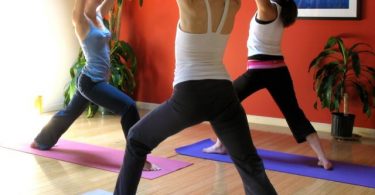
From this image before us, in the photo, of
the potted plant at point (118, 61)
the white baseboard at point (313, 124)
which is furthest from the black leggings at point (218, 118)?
the potted plant at point (118, 61)

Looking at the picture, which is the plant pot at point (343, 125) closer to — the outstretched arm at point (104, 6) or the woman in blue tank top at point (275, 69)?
the woman in blue tank top at point (275, 69)

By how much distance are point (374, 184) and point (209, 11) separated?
1794 mm

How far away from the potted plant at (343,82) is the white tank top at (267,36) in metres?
1.13

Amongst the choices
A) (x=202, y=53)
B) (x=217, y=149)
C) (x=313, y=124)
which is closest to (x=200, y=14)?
(x=202, y=53)

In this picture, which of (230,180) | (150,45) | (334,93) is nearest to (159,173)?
(230,180)

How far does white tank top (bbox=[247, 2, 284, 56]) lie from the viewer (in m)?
3.16

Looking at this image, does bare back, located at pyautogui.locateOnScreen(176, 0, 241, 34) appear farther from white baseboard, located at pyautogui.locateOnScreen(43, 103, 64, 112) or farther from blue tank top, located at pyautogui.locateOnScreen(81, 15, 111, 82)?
white baseboard, located at pyautogui.locateOnScreen(43, 103, 64, 112)

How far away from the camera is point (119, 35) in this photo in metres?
5.64

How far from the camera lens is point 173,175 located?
10.2 feet

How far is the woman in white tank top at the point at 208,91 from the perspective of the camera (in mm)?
1886

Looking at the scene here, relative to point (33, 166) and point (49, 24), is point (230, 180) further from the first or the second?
Result: point (49, 24)

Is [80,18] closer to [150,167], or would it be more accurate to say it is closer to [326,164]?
[150,167]

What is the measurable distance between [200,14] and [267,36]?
4.69ft

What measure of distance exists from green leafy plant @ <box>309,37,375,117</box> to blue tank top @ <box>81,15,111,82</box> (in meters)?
2.04
